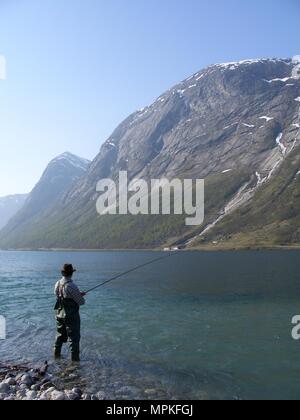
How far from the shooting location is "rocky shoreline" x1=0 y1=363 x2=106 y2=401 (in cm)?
1391

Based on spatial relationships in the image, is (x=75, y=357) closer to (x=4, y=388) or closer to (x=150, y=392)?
(x=4, y=388)

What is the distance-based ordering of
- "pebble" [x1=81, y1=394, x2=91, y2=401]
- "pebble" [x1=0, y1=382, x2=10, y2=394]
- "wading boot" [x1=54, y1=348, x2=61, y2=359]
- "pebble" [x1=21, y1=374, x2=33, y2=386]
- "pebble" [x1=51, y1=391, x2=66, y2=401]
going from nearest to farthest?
"pebble" [x1=51, y1=391, x2=66, y2=401] < "pebble" [x1=81, y1=394, x2=91, y2=401] < "pebble" [x1=0, y1=382, x2=10, y2=394] < "pebble" [x1=21, y1=374, x2=33, y2=386] < "wading boot" [x1=54, y1=348, x2=61, y2=359]

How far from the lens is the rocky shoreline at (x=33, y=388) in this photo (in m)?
13.9

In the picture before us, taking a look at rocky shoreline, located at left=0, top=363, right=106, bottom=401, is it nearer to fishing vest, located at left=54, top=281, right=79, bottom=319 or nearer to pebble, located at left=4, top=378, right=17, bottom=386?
pebble, located at left=4, top=378, right=17, bottom=386

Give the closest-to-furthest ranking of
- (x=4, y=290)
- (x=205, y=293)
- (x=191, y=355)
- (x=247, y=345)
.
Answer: (x=191, y=355), (x=247, y=345), (x=205, y=293), (x=4, y=290)

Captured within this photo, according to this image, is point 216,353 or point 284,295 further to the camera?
point 284,295

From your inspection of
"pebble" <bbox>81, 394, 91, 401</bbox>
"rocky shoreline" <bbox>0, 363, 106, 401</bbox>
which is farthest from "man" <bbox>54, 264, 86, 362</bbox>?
"pebble" <bbox>81, 394, 91, 401</bbox>

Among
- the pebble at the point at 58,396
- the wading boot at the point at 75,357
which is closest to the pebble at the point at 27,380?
the pebble at the point at 58,396

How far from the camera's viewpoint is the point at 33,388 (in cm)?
1502

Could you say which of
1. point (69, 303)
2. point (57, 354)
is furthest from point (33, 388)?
point (57, 354)
